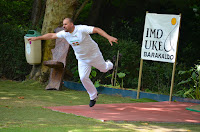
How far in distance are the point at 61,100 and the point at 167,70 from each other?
15.1 ft

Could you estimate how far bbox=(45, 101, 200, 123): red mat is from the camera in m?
7.10

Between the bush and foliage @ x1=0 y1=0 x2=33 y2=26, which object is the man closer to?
the bush

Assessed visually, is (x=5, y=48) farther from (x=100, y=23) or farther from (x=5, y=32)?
(x=100, y=23)

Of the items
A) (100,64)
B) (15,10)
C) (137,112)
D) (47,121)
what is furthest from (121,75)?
(15,10)

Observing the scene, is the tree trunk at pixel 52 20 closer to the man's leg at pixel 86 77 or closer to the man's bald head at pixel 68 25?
the man's leg at pixel 86 77

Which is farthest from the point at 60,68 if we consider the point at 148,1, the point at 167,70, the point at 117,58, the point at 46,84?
the point at 148,1

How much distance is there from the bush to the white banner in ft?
16.9

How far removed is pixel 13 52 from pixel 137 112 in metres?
7.32

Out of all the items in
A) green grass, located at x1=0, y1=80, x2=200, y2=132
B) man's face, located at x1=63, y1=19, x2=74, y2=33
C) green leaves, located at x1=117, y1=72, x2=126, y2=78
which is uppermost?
man's face, located at x1=63, y1=19, x2=74, y2=33

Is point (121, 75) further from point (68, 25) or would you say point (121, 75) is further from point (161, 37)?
point (68, 25)

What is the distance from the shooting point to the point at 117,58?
39.9 ft

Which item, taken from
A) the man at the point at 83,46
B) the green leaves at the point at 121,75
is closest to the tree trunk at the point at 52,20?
the green leaves at the point at 121,75

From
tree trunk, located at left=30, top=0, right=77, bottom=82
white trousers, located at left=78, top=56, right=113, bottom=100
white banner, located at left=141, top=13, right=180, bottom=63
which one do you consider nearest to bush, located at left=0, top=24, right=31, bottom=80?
tree trunk, located at left=30, top=0, right=77, bottom=82

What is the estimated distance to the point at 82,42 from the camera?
8.26 meters
